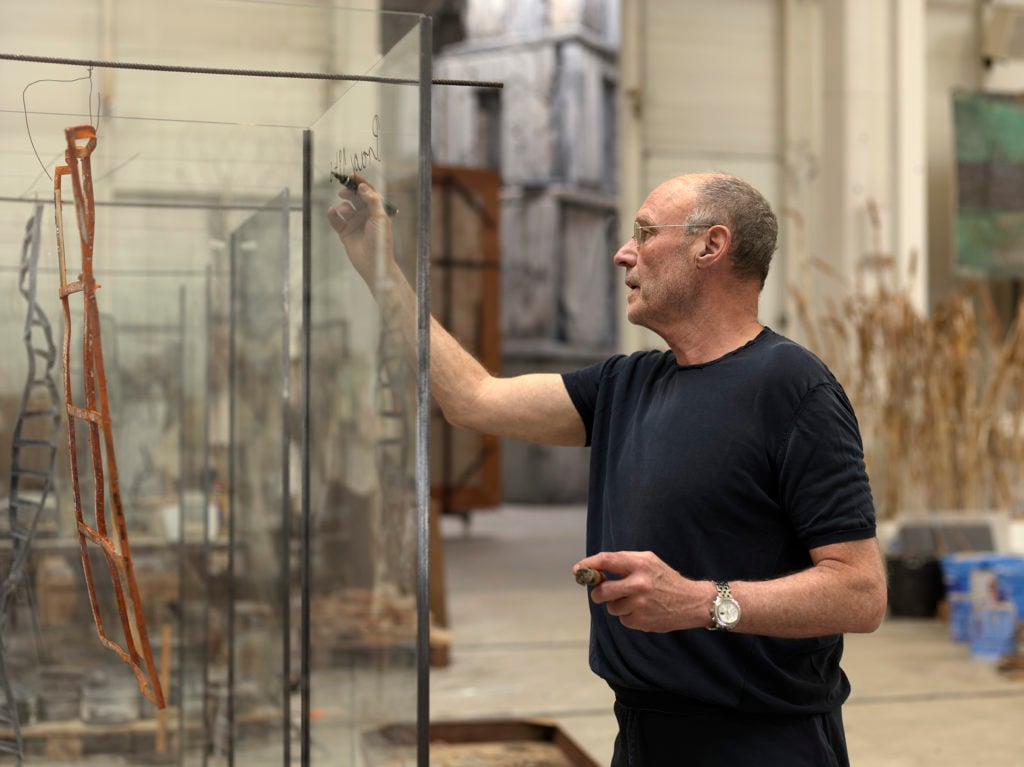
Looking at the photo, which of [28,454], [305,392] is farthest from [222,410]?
[305,392]

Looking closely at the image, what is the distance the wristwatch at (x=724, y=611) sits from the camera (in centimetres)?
144

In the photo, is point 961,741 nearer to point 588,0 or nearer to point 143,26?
point 143,26

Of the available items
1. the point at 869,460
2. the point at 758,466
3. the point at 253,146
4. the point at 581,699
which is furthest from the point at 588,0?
the point at 758,466

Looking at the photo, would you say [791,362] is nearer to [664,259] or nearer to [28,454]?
[664,259]

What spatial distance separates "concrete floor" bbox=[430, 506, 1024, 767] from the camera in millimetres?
4016

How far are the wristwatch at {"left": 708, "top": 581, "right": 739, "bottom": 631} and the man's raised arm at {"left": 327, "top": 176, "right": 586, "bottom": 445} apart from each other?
53 centimetres

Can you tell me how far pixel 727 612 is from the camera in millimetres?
1443

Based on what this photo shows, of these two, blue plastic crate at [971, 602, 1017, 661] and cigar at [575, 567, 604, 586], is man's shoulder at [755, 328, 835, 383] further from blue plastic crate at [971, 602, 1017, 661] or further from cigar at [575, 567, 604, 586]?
blue plastic crate at [971, 602, 1017, 661]

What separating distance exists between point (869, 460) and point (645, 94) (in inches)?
101

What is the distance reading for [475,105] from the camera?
17.9m

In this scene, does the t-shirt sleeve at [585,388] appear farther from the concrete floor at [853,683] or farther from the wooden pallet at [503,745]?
the concrete floor at [853,683]

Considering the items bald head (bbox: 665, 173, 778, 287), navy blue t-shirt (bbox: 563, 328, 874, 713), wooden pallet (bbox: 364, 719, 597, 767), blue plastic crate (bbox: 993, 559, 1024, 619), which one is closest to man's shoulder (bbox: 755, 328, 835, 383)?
navy blue t-shirt (bbox: 563, 328, 874, 713)

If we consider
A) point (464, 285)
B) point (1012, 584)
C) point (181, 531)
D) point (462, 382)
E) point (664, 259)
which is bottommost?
point (1012, 584)

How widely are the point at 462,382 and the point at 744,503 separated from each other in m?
0.50
